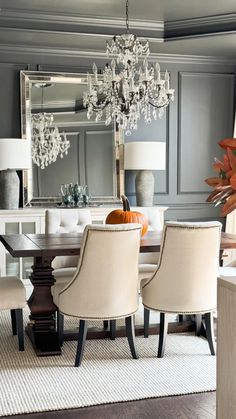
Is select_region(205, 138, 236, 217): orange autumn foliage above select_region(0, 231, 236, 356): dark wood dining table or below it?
above

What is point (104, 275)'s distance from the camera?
10.9ft

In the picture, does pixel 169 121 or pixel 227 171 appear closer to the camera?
pixel 227 171

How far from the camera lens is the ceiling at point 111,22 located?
16.3ft

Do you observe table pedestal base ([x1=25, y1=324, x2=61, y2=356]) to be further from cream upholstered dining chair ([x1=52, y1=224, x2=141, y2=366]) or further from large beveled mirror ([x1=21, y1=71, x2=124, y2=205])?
large beveled mirror ([x1=21, y1=71, x2=124, y2=205])

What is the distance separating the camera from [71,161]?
5906 mm

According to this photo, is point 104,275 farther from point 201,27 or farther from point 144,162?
point 201,27

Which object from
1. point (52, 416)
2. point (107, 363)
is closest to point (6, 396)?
point (52, 416)

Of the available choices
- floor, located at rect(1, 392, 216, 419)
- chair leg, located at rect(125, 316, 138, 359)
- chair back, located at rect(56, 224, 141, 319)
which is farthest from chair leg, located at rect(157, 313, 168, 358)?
floor, located at rect(1, 392, 216, 419)

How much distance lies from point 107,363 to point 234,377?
1994 millimetres

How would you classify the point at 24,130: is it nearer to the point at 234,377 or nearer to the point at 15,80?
the point at 15,80

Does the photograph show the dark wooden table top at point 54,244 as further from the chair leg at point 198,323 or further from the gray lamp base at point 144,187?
the gray lamp base at point 144,187

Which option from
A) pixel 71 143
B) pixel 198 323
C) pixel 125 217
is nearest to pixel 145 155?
pixel 71 143

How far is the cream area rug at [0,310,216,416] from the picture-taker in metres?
2.85

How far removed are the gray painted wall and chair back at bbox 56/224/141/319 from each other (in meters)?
2.82
